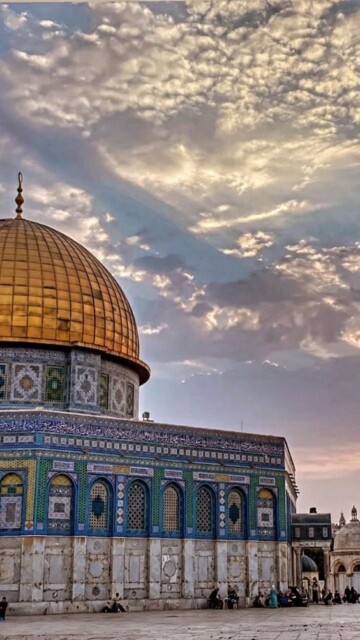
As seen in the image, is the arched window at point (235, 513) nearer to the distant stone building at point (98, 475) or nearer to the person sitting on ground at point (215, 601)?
the distant stone building at point (98, 475)

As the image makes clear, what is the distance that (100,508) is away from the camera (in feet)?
76.6

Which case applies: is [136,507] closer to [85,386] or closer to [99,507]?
[99,507]

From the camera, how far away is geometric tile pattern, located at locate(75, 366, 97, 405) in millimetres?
25611

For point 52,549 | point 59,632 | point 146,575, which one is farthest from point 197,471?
point 59,632

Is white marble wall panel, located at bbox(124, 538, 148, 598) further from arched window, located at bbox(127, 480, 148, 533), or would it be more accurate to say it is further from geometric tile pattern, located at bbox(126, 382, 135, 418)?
geometric tile pattern, located at bbox(126, 382, 135, 418)

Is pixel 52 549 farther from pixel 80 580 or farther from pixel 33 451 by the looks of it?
pixel 33 451

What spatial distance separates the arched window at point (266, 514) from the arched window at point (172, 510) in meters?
2.63

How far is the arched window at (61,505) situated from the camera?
22.4m

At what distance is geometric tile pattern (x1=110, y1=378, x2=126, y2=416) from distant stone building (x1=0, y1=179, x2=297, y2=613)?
64 millimetres

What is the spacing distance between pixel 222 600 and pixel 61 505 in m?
5.33

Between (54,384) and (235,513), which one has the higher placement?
(54,384)

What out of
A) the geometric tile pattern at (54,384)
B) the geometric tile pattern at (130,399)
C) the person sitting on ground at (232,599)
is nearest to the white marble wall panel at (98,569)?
the person sitting on ground at (232,599)

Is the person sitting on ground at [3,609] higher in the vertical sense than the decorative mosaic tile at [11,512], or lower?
lower

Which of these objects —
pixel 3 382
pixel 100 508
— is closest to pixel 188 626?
pixel 100 508
